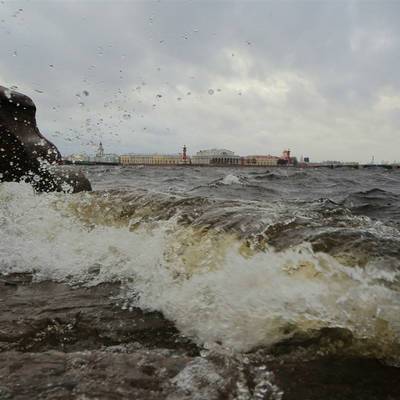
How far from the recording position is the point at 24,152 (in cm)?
905

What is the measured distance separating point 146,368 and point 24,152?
309 inches

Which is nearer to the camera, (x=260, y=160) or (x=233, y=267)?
(x=233, y=267)

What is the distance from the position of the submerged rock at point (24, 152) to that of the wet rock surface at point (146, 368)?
21.2 ft

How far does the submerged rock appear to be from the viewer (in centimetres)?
895

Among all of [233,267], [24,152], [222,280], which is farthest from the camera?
[24,152]

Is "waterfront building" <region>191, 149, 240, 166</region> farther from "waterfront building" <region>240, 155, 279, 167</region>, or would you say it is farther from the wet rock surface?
the wet rock surface

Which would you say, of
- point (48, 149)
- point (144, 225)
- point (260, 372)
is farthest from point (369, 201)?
point (260, 372)

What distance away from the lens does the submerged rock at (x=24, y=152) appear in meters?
8.95

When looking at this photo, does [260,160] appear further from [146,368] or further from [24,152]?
[146,368]

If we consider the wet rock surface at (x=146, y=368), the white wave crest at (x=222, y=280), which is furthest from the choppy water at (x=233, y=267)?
the wet rock surface at (x=146, y=368)

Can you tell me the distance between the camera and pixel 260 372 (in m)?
2.52

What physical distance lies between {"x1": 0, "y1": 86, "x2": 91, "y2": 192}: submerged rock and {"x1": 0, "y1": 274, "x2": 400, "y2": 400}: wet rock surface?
254 inches

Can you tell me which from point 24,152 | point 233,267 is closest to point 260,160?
point 24,152

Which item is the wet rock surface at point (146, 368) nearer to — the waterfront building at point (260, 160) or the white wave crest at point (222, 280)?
the white wave crest at point (222, 280)
